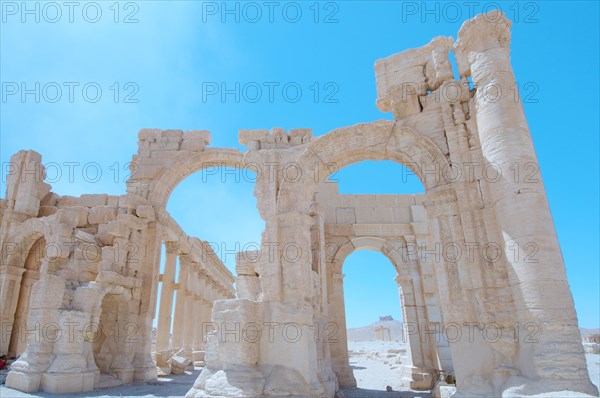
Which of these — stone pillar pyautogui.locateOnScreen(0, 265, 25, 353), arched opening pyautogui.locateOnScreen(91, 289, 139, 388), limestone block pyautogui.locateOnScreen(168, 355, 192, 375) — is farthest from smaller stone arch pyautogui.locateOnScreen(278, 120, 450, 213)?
stone pillar pyautogui.locateOnScreen(0, 265, 25, 353)

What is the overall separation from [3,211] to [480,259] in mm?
14780

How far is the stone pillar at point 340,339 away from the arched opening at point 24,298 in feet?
32.7

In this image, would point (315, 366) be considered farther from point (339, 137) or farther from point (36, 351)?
point (36, 351)

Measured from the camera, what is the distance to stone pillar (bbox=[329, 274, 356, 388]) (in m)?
10.5

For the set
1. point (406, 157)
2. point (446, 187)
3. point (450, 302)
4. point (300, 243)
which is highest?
point (406, 157)

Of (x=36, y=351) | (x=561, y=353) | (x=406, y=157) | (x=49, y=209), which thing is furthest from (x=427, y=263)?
(x=49, y=209)

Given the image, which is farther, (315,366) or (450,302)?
(315,366)

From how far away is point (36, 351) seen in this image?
8383mm

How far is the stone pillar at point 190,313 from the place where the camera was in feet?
55.3

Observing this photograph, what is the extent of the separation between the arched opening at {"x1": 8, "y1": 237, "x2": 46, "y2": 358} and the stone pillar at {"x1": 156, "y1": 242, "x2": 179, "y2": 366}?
418cm

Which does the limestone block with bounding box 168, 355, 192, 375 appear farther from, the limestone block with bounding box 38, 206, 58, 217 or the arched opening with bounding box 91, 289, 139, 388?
the limestone block with bounding box 38, 206, 58, 217

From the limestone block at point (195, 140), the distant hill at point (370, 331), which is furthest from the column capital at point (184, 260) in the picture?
the distant hill at point (370, 331)

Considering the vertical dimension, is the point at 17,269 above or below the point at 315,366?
above

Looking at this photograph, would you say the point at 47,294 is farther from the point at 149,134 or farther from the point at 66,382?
the point at 149,134
